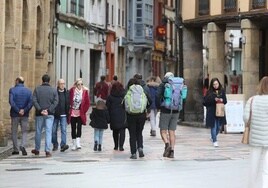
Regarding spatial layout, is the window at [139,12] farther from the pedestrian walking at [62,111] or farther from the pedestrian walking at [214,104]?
the pedestrian walking at [62,111]

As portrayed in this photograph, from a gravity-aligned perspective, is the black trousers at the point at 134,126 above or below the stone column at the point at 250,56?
below

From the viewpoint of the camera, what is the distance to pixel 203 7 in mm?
37906

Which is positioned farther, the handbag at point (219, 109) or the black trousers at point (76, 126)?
the handbag at point (219, 109)

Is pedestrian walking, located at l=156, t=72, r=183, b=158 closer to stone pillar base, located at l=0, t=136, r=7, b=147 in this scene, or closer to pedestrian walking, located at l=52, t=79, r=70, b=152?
pedestrian walking, located at l=52, t=79, r=70, b=152

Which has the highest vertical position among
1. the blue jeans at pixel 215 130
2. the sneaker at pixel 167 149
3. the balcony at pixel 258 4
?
the balcony at pixel 258 4

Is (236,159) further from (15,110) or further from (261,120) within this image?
(261,120)

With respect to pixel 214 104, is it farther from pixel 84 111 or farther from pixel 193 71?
pixel 193 71

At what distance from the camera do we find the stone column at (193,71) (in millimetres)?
39000

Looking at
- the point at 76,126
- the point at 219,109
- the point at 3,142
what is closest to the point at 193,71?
the point at 219,109

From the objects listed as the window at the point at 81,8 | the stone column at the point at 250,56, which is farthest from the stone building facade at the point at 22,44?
the window at the point at 81,8

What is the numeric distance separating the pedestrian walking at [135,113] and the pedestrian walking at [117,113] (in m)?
1.79

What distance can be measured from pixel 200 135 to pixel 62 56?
691 inches

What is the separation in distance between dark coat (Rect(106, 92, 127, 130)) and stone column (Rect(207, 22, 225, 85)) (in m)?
15.0

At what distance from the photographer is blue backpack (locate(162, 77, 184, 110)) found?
20.7 metres
